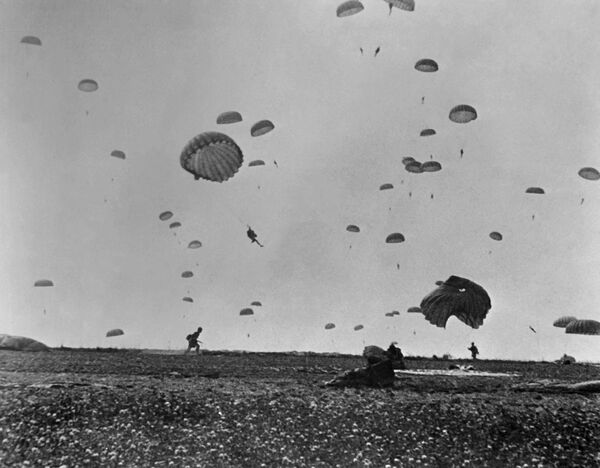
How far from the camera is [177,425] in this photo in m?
15.4

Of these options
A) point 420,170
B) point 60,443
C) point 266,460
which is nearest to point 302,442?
point 266,460

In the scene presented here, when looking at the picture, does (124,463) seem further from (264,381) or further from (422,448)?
(264,381)

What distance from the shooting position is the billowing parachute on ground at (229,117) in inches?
1187

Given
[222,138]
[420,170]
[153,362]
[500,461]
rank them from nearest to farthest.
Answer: [500,461] < [222,138] < [153,362] < [420,170]

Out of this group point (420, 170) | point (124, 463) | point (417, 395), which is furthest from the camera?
point (420, 170)

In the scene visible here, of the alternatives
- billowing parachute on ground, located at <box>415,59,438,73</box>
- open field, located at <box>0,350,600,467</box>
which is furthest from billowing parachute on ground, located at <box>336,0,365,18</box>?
open field, located at <box>0,350,600,467</box>

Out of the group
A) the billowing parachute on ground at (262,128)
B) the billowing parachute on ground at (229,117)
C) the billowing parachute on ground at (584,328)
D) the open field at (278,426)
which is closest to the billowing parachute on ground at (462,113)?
the billowing parachute on ground at (262,128)

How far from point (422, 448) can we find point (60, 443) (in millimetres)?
7829

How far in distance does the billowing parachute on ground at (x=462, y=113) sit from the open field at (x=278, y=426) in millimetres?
14482

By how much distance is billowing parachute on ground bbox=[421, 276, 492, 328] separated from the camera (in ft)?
80.2

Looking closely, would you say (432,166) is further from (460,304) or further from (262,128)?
(460,304)

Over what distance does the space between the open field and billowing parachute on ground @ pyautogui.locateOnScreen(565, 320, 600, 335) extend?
49.2ft

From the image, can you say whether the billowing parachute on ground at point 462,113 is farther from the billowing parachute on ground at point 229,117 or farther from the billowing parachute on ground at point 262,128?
the billowing parachute on ground at point 229,117

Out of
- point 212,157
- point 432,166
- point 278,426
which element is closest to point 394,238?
point 432,166
